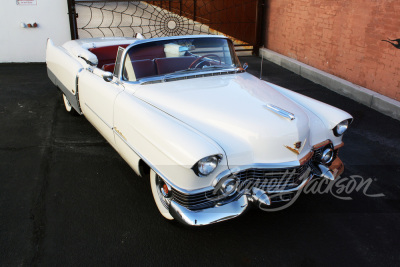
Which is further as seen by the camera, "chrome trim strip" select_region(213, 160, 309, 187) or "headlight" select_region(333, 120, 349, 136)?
"headlight" select_region(333, 120, 349, 136)

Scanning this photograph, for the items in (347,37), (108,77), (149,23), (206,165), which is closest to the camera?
(206,165)

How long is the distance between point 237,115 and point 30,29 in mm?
7746

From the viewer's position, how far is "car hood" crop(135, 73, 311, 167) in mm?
2826

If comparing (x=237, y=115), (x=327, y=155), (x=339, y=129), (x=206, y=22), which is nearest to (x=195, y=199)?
(x=237, y=115)

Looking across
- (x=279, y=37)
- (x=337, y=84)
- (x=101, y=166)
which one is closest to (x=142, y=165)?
(x=101, y=166)

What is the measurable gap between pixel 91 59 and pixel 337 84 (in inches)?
186

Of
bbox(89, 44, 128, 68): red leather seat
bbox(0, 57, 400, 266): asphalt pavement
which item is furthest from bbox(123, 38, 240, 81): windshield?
bbox(89, 44, 128, 68): red leather seat

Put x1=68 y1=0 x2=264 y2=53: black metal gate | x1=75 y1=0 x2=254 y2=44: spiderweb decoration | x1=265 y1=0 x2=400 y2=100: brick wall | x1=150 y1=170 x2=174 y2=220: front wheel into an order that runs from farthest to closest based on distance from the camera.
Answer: x1=75 y1=0 x2=254 y2=44: spiderweb decoration → x1=68 y1=0 x2=264 y2=53: black metal gate → x1=265 y1=0 x2=400 y2=100: brick wall → x1=150 y1=170 x2=174 y2=220: front wheel

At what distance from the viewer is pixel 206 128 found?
2961 mm

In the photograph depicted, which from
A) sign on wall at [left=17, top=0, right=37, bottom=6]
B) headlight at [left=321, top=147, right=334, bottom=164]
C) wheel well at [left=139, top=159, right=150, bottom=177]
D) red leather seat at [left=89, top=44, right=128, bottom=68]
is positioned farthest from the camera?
sign on wall at [left=17, top=0, right=37, bottom=6]

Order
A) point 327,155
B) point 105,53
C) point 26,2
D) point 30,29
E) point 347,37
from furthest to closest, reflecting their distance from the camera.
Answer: point 30,29 < point 26,2 < point 347,37 < point 105,53 < point 327,155

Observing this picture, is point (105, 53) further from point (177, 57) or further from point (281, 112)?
point (281, 112)

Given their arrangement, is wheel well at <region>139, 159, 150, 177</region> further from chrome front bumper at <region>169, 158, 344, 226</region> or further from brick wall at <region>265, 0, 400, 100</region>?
brick wall at <region>265, 0, 400, 100</region>

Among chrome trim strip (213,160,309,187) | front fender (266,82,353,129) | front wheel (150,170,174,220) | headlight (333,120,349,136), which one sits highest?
front fender (266,82,353,129)
